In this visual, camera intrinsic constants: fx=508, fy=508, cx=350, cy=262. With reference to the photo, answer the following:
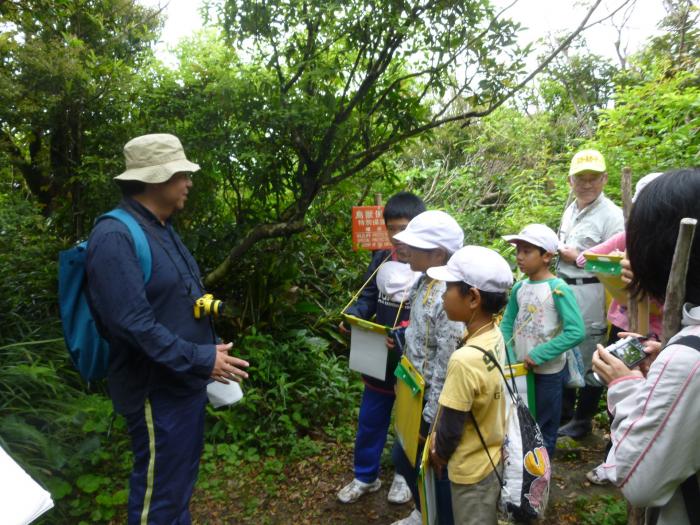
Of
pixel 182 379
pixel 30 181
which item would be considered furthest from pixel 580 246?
pixel 30 181

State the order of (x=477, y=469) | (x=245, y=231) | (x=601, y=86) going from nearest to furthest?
(x=477, y=469), (x=245, y=231), (x=601, y=86)

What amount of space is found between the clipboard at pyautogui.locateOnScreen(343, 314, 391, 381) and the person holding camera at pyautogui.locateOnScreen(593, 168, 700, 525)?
1566 millimetres

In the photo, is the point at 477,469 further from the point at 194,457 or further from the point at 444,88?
the point at 444,88

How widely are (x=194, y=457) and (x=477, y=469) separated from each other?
1265 mm

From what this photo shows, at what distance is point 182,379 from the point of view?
84.5 inches

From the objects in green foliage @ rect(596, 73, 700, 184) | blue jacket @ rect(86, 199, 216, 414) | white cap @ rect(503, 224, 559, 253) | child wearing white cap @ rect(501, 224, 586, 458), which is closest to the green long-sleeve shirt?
child wearing white cap @ rect(501, 224, 586, 458)

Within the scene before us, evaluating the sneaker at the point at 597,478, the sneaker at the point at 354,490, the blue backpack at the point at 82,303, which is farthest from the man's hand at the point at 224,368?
the sneaker at the point at 597,478

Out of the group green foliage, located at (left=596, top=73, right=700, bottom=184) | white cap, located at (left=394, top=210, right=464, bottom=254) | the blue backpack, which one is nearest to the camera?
the blue backpack

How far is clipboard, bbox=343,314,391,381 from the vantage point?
286 cm

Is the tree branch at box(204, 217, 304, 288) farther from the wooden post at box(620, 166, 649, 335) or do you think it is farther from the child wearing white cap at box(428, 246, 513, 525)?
the wooden post at box(620, 166, 649, 335)

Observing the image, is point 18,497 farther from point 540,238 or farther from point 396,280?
point 540,238

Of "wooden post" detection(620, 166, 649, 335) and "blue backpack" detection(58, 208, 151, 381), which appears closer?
"wooden post" detection(620, 166, 649, 335)

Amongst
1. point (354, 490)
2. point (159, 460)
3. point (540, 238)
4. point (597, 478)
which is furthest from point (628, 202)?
point (354, 490)

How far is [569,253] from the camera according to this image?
3424 millimetres
